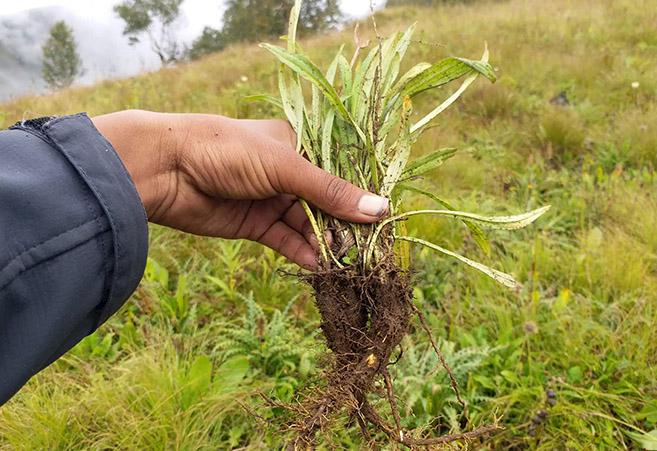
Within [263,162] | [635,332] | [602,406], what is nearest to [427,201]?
[635,332]

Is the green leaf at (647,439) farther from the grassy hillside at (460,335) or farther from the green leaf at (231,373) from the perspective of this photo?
the green leaf at (231,373)

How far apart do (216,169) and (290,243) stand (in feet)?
1.23

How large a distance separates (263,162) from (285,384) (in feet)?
2.84

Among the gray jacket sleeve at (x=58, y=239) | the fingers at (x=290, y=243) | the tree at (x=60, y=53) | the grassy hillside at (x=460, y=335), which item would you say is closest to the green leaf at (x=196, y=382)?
the grassy hillside at (x=460, y=335)

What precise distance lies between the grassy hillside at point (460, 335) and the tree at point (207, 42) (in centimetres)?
2447

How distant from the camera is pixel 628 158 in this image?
362cm

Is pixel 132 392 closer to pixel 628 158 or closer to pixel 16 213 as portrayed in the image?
pixel 16 213

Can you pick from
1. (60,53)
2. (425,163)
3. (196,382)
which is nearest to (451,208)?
(425,163)

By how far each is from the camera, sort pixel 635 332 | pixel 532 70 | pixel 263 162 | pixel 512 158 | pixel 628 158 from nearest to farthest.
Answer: pixel 263 162
pixel 635 332
pixel 628 158
pixel 512 158
pixel 532 70

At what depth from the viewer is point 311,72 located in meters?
1.35

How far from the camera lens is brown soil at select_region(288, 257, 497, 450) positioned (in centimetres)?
132

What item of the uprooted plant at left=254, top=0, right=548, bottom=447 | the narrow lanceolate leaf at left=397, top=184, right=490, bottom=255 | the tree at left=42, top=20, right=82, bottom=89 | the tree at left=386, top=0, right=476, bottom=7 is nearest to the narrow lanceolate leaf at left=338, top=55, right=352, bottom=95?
the uprooted plant at left=254, top=0, right=548, bottom=447

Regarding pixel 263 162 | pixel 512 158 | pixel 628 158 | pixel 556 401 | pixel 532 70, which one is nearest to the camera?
pixel 263 162

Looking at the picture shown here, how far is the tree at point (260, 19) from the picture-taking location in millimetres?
15984
